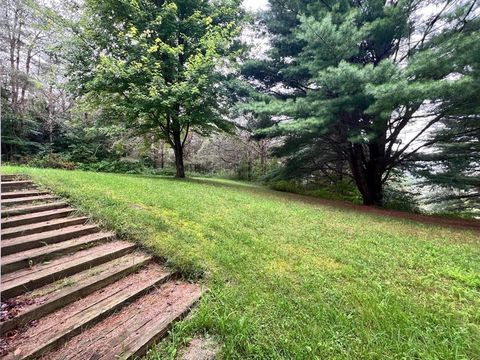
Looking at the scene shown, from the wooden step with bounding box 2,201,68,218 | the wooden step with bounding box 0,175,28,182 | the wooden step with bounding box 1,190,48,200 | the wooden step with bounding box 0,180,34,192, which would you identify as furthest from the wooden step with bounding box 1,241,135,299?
the wooden step with bounding box 0,175,28,182

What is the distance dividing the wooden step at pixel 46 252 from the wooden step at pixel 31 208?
1053 millimetres

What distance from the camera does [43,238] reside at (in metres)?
2.82

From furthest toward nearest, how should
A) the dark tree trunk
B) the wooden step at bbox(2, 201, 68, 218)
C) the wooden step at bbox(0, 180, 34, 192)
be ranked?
the dark tree trunk < the wooden step at bbox(0, 180, 34, 192) < the wooden step at bbox(2, 201, 68, 218)

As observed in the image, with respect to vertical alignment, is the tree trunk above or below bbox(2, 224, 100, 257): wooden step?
above

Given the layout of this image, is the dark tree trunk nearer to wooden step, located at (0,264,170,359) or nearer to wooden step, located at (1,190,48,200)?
wooden step, located at (0,264,170,359)

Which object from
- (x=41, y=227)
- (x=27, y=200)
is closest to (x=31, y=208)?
(x=27, y=200)

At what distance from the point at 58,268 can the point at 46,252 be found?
327 mm

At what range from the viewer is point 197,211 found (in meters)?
4.64

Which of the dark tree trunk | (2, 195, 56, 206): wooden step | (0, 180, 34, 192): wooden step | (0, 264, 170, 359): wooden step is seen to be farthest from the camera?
the dark tree trunk

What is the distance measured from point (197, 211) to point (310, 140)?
6302 mm

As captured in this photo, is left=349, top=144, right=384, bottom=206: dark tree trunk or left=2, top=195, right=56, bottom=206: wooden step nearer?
left=2, top=195, right=56, bottom=206: wooden step

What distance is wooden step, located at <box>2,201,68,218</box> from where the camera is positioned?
3324mm

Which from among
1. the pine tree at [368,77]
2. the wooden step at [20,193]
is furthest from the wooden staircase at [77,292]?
the pine tree at [368,77]

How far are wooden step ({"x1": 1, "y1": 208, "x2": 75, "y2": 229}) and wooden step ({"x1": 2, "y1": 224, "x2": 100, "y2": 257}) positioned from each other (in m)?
0.38
